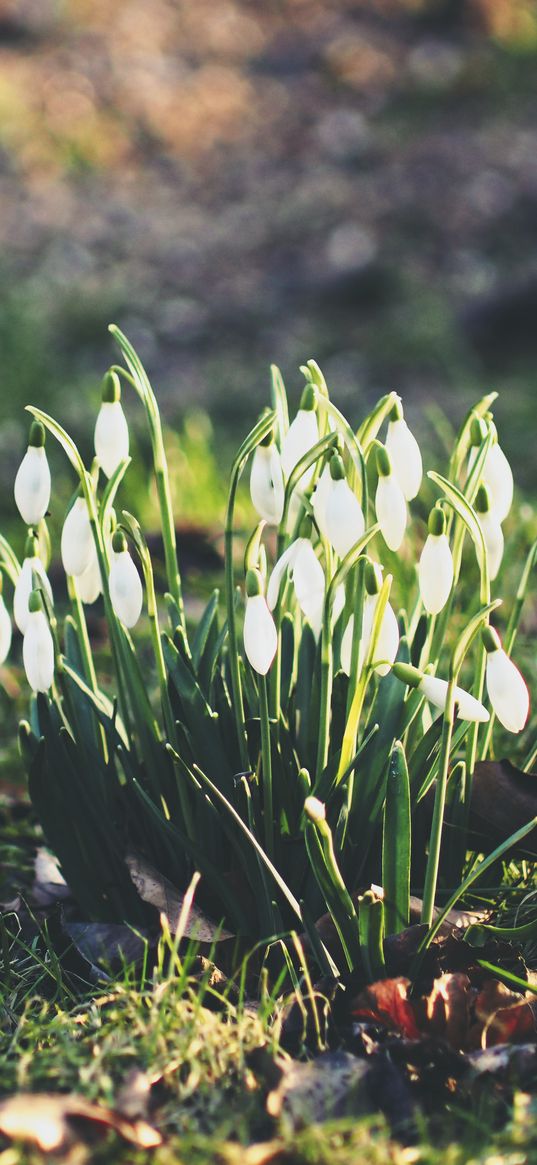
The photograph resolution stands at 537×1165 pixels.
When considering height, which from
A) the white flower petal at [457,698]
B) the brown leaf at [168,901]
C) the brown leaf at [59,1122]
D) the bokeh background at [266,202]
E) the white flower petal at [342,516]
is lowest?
the brown leaf at [59,1122]

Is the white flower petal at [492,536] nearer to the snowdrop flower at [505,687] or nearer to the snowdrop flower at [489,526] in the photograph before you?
the snowdrop flower at [489,526]

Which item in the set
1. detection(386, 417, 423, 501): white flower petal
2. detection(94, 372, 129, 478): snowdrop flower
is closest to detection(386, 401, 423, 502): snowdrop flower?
detection(386, 417, 423, 501): white flower petal

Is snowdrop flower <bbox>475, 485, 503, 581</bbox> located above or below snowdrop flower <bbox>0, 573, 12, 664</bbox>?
above

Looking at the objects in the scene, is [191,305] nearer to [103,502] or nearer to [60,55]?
[60,55]

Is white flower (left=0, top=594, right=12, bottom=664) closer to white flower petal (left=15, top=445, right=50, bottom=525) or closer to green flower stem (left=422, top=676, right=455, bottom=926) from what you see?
white flower petal (left=15, top=445, right=50, bottom=525)

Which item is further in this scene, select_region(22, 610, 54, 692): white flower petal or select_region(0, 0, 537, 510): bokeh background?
select_region(0, 0, 537, 510): bokeh background

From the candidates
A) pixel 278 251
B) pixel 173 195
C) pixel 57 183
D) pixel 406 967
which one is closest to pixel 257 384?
pixel 278 251

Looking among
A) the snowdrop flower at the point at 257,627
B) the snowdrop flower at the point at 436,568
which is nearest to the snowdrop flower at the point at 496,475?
the snowdrop flower at the point at 436,568

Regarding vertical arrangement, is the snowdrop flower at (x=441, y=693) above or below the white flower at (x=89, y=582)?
below
